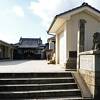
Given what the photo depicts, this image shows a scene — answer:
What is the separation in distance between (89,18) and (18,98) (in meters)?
8.44

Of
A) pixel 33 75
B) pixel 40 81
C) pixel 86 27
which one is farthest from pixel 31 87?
pixel 86 27

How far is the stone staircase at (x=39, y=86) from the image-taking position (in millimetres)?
9680

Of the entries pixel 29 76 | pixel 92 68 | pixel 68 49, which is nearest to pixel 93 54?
pixel 92 68

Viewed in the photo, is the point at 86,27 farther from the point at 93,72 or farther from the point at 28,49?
the point at 28,49

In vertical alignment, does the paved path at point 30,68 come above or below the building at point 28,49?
below

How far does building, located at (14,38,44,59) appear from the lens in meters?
49.9

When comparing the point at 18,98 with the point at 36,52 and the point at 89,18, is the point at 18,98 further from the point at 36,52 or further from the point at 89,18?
the point at 36,52

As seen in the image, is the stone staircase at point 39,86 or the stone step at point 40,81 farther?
the stone step at point 40,81

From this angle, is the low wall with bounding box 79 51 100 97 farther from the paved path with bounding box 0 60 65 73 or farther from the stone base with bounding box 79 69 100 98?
the paved path with bounding box 0 60 65 73

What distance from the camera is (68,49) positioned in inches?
610

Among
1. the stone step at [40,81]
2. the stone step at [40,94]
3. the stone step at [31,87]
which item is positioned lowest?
the stone step at [40,94]

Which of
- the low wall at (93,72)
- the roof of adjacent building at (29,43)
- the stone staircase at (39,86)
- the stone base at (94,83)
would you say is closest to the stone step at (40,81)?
the stone staircase at (39,86)

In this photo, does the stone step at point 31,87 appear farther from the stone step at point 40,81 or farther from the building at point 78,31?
the building at point 78,31

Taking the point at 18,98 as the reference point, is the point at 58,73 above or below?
above
